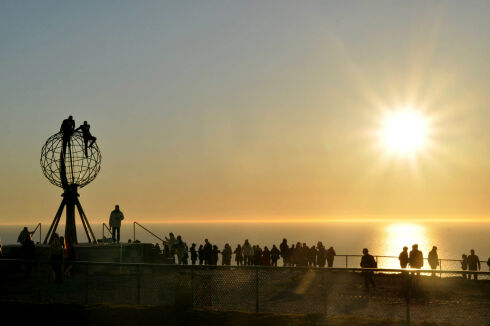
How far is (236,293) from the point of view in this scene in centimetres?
1870

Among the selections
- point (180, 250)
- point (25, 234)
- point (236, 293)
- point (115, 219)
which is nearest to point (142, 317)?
point (236, 293)

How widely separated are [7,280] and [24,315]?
8.76 feet

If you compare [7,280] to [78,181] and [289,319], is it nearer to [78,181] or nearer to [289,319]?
[289,319]

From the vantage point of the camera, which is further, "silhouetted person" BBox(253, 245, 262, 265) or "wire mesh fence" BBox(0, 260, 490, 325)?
"silhouetted person" BBox(253, 245, 262, 265)

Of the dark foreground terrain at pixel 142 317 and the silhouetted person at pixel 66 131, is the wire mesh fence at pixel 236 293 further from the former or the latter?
the silhouetted person at pixel 66 131

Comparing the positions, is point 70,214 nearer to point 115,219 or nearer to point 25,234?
point 115,219

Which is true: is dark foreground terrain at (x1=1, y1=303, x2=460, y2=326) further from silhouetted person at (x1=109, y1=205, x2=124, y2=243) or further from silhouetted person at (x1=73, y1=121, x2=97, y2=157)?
silhouetted person at (x1=73, y1=121, x2=97, y2=157)

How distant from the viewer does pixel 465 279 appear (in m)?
24.0

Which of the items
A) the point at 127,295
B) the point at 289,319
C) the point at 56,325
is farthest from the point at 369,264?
the point at 56,325

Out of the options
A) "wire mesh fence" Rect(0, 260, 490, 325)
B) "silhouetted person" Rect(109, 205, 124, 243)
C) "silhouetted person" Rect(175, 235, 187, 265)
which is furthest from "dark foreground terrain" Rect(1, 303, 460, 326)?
"silhouetted person" Rect(175, 235, 187, 265)

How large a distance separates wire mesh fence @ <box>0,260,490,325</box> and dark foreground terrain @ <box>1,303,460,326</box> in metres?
0.35

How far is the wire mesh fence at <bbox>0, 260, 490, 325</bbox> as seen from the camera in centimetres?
1677

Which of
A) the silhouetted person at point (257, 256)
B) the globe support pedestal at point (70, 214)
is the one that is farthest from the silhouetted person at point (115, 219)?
the silhouetted person at point (257, 256)

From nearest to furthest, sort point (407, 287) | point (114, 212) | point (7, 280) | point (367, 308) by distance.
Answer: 1. point (407, 287)
2. point (367, 308)
3. point (7, 280)
4. point (114, 212)
